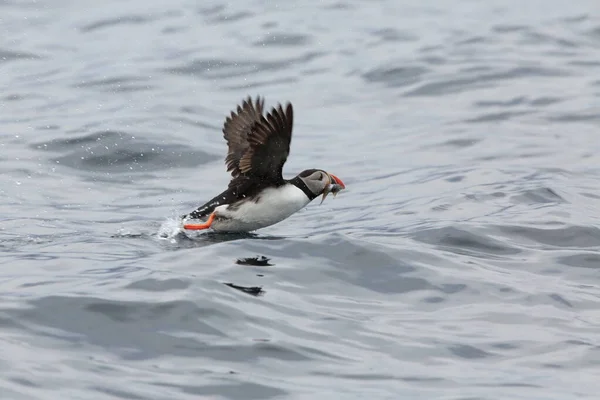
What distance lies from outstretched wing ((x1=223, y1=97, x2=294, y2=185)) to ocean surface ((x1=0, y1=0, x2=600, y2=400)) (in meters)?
0.63

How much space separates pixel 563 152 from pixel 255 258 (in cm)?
631

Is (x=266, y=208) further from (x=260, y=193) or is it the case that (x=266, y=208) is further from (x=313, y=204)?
(x=313, y=204)

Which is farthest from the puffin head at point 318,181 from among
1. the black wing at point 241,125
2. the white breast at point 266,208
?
the black wing at point 241,125

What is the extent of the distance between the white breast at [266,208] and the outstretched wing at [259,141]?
151 millimetres

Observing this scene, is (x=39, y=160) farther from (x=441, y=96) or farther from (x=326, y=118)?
(x=441, y=96)

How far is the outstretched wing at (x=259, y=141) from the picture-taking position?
29.7 ft

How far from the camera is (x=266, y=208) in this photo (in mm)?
9688

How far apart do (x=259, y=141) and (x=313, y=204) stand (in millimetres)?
3298

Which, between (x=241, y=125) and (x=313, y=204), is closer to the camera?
(x=241, y=125)

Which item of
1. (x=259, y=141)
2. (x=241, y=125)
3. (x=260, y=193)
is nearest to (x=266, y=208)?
(x=260, y=193)

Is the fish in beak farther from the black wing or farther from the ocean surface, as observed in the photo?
the black wing

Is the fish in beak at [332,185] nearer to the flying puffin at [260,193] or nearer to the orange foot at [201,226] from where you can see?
the flying puffin at [260,193]

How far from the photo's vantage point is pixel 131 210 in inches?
463

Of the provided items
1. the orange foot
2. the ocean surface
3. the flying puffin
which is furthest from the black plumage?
the ocean surface
